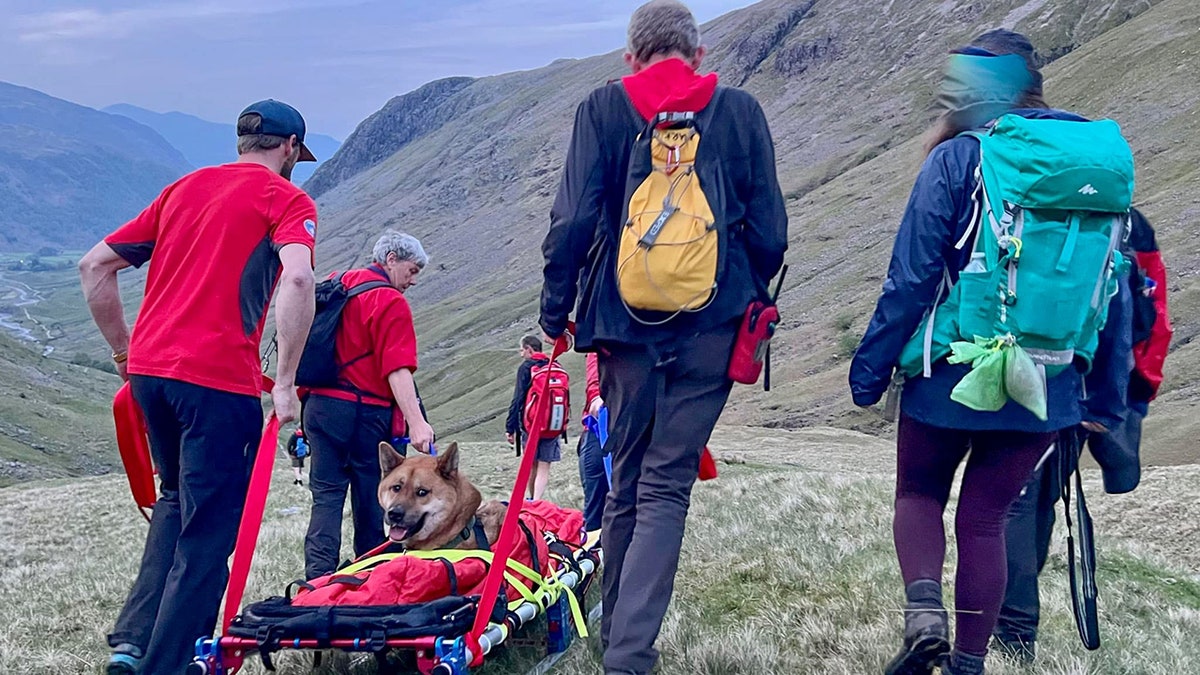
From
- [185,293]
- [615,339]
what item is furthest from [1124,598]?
[185,293]

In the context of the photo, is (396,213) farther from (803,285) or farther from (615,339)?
(615,339)

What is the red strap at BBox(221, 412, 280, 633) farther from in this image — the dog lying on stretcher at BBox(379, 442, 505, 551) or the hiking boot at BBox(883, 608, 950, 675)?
the hiking boot at BBox(883, 608, 950, 675)

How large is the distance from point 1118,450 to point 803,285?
68.9m

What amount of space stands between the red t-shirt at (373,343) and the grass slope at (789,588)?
→ 167 cm

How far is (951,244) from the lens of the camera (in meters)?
4.08

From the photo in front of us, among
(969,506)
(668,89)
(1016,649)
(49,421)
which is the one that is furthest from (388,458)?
(49,421)

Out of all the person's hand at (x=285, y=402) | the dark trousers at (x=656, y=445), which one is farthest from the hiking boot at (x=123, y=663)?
the dark trousers at (x=656, y=445)

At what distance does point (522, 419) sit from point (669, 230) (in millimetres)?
9098

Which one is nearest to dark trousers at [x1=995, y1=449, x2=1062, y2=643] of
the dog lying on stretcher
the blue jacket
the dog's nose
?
the blue jacket

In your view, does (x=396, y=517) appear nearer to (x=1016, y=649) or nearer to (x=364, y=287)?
(x=364, y=287)

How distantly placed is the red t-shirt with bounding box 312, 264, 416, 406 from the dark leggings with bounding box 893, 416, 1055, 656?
3.38m

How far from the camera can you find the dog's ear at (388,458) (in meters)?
6.28

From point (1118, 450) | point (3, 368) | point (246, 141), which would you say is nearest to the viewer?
point (1118, 450)

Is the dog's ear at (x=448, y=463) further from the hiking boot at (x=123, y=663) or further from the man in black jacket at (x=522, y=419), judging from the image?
the man in black jacket at (x=522, y=419)
